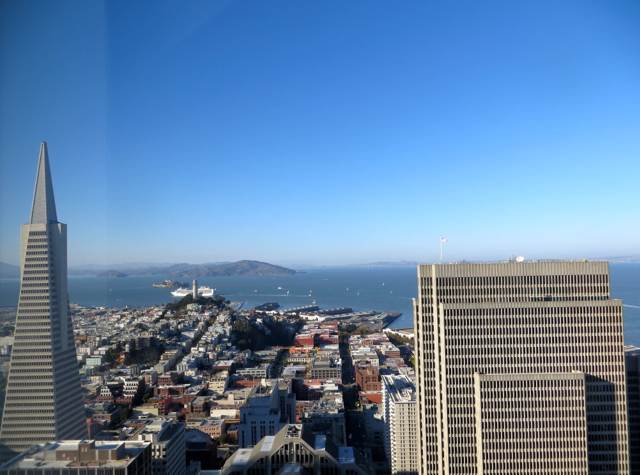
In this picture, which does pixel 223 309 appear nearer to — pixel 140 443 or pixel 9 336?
pixel 140 443

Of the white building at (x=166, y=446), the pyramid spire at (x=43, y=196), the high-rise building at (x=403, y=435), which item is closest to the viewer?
the pyramid spire at (x=43, y=196)

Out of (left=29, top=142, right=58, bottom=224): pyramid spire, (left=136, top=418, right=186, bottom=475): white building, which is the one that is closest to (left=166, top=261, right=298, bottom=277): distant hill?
(left=136, top=418, right=186, bottom=475): white building

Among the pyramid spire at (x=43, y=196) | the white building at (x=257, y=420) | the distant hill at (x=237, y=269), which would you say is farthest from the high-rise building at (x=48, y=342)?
the distant hill at (x=237, y=269)

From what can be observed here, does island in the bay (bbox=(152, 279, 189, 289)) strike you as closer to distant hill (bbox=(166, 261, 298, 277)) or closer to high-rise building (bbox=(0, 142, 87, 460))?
distant hill (bbox=(166, 261, 298, 277))

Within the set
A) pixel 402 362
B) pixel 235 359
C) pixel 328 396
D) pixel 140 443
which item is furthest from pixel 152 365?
pixel 140 443

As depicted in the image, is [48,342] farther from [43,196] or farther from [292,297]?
[292,297]

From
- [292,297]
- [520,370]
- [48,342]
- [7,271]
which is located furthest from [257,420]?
[292,297]

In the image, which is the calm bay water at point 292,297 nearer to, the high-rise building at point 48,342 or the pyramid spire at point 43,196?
the high-rise building at point 48,342
